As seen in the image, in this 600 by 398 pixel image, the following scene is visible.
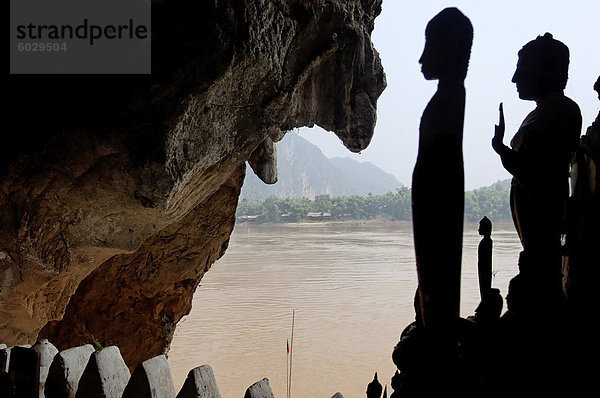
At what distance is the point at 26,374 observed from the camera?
7.77ft

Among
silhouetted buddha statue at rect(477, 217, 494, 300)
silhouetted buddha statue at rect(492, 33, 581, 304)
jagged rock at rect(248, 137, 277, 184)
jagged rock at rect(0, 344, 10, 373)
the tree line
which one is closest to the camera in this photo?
silhouetted buddha statue at rect(492, 33, 581, 304)

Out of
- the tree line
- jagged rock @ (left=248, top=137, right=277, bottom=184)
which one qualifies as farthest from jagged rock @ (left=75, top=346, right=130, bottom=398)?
the tree line

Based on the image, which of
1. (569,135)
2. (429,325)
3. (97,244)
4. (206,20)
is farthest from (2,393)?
(569,135)

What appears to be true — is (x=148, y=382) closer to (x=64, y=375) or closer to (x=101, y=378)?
(x=101, y=378)

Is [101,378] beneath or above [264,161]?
beneath

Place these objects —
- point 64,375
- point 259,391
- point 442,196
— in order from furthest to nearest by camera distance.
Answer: point 64,375
point 259,391
point 442,196

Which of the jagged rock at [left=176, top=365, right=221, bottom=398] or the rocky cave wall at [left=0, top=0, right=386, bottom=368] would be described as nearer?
the jagged rock at [left=176, top=365, right=221, bottom=398]

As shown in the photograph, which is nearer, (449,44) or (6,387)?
(449,44)

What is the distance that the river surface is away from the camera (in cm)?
1161

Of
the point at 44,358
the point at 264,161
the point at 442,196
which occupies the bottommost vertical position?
the point at 44,358

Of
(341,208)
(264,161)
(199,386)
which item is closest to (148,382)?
(199,386)

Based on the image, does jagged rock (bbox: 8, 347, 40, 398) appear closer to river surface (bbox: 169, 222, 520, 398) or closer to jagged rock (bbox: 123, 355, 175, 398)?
jagged rock (bbox: 123, 355, 175, 398)

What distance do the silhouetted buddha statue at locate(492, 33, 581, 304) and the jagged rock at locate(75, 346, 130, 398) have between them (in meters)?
1.82

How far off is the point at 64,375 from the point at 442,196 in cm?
195
